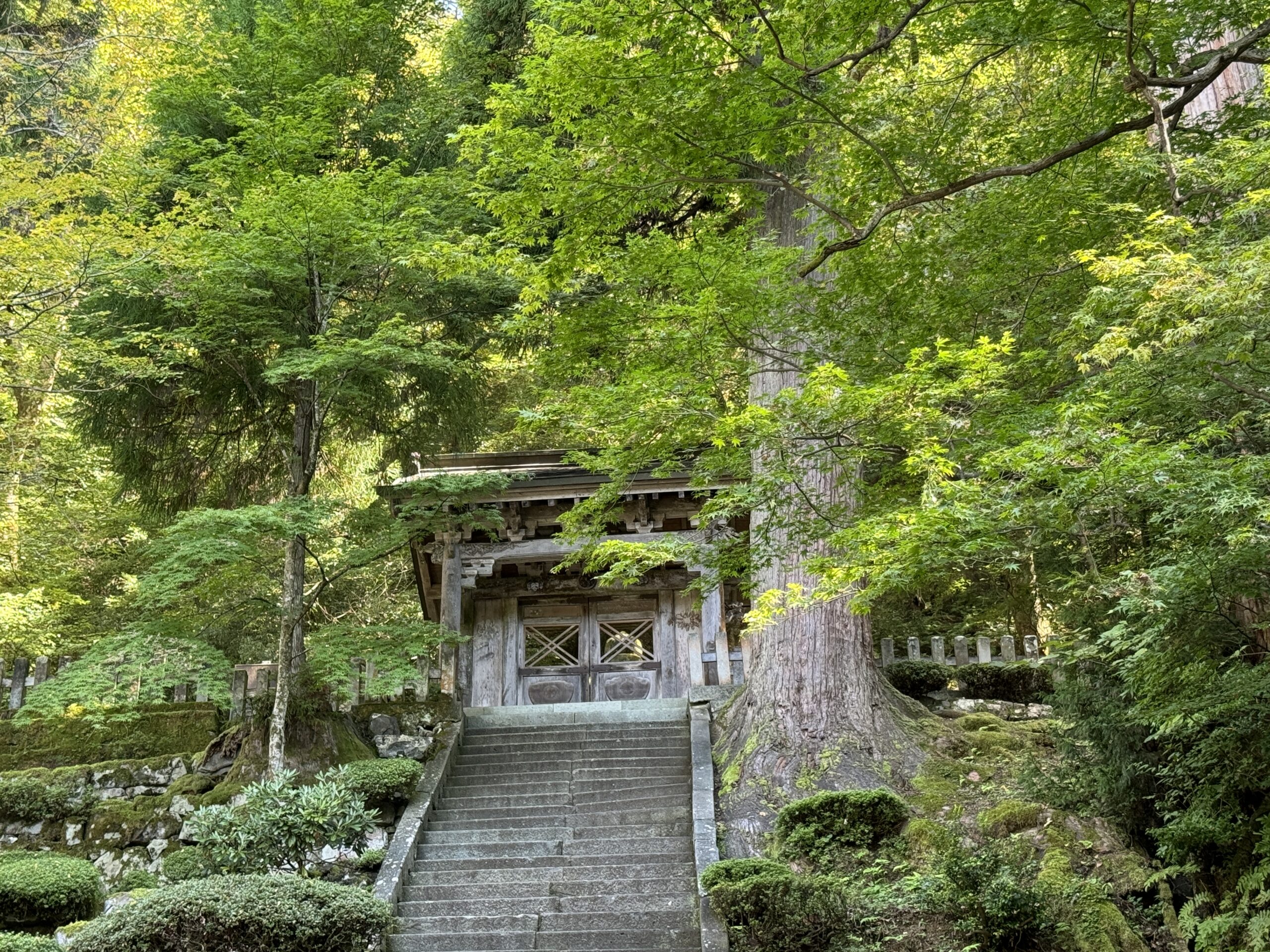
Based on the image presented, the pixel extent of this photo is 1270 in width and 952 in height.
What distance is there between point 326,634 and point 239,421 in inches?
180

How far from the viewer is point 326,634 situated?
11023 mm

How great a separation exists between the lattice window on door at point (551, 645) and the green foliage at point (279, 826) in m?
6.26

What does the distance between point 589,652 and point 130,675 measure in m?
7.20

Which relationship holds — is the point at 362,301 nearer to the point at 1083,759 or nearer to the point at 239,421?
the point at 239,421

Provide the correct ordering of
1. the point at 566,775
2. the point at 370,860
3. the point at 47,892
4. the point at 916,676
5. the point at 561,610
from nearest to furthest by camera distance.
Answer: the point at 47,892, the point at 370,860, the point at 566,775, the point at 916,676, the point at 561,610

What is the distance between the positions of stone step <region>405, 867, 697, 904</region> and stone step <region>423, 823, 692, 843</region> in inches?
32.9

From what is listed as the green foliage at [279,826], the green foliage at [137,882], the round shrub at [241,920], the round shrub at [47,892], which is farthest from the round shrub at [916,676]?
the round shrub at [47,892]

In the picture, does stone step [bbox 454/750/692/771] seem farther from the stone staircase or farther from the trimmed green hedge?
the trimmed green hedge

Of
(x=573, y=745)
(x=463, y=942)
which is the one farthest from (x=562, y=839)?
(x=573, y=745)

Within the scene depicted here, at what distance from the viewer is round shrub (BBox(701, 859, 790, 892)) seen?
7.77 metres

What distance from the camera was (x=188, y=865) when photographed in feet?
30.7

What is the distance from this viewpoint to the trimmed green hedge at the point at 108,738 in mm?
12039

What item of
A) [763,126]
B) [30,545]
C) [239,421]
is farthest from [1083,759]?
[30,545]

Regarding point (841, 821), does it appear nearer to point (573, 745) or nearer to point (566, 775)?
point (566, 775)
